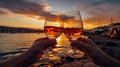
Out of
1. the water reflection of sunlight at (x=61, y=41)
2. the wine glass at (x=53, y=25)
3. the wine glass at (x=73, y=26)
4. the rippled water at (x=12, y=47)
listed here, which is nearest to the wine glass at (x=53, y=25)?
the wine glass at (x=53, y=25)

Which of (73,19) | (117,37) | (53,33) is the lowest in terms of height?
(117,37)

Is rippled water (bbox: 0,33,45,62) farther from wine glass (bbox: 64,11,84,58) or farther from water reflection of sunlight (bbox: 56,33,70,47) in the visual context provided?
wine glass (bbox: 64,11,84,58)

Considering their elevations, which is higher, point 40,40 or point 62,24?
point 62,24

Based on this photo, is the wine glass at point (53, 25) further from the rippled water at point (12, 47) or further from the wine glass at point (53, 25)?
the rippled water at point (12, 47)

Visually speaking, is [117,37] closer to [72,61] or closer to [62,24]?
[72,61]

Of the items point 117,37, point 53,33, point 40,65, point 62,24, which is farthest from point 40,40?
point 117,37

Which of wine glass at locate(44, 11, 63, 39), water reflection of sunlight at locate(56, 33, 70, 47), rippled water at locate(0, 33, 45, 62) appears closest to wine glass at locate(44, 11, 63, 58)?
wine glass at locate(44, 11, 63, 39)

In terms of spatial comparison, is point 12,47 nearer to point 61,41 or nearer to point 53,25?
point 61,41

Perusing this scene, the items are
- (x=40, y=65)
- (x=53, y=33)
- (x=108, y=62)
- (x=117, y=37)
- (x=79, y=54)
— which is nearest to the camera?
(x=108, y=62)
